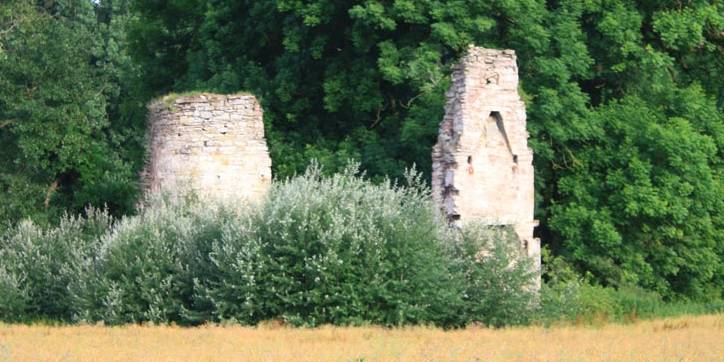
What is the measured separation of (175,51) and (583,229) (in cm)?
1080

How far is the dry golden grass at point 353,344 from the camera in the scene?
58.3 feet

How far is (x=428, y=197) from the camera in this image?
79.0ft

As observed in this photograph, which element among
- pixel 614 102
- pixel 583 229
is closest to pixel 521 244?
pixel 583 229

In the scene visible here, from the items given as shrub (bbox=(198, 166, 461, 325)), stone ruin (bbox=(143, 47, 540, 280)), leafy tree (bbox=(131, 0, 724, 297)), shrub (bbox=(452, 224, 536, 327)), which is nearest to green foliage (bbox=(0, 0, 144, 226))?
leafy tree (bbox=(131, 0, 724, 297))

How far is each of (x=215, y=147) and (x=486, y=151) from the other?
424 cm

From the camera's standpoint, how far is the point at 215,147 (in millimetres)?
24391

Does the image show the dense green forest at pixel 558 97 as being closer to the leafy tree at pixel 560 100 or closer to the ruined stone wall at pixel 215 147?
the leafy tree at pixel 560 100

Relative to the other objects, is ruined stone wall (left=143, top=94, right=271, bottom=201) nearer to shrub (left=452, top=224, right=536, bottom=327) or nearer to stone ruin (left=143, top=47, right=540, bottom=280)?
stone ruin (left=143, top=47, right=540, bottom=280)

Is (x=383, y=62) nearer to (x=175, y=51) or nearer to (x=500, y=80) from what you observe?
(x=500, y=80)

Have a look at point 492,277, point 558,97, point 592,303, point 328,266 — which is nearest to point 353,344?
point 328,266

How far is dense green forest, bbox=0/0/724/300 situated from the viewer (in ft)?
90.1

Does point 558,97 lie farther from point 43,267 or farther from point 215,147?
point 43,267

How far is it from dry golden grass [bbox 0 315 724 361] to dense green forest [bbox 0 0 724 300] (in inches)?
237

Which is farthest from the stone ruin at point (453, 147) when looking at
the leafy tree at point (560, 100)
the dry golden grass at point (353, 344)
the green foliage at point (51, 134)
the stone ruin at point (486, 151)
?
the green foliage at point (51, 134)
